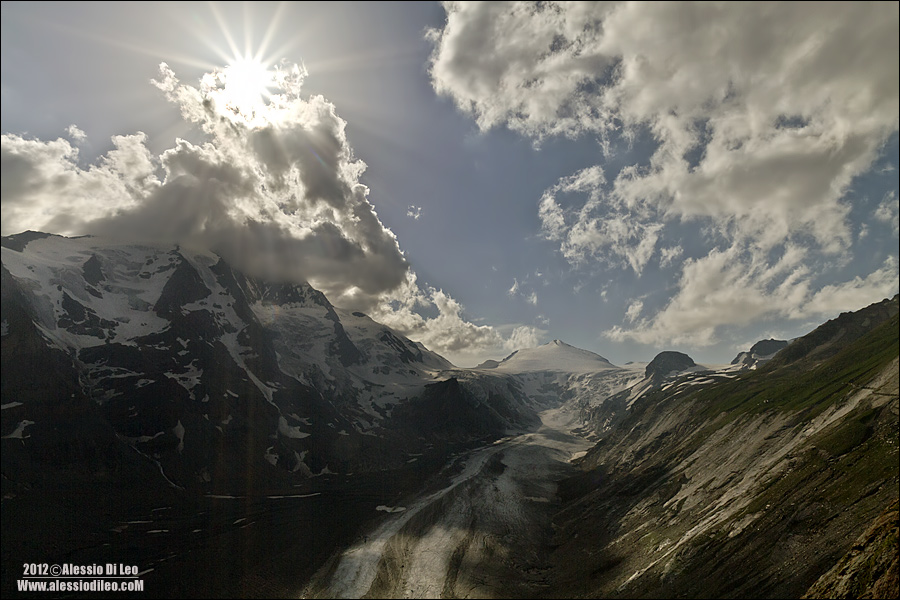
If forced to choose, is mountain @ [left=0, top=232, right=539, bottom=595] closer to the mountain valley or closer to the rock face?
the mountain valley

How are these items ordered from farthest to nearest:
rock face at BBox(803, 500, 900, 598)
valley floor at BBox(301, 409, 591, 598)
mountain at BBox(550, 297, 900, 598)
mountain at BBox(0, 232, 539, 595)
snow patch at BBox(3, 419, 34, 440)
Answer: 1. snow patch at BBox(3, 419, 34, 440)
2. mountain at BBox(0, 232, 539, 595)
3. valley floor at BBox(301, 409, 591, 598)
4. mountain at BBox(550, 297, 900, 598)
5. rock face at BBox(803, 500, 900, 598)

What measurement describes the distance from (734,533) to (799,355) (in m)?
135

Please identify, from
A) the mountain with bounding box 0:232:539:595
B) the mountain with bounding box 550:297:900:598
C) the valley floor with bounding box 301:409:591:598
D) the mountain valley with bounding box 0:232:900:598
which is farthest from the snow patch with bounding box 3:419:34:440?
the mountain with bounding box 550:297:900:598

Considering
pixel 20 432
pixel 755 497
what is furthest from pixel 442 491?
pixel 20 432

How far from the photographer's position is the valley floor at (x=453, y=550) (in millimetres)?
65312

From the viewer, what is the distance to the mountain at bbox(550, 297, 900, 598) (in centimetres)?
4184

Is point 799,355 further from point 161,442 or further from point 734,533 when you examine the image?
point 161,442

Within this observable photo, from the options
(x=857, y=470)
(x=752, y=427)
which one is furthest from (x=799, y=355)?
(x=857, y=470)

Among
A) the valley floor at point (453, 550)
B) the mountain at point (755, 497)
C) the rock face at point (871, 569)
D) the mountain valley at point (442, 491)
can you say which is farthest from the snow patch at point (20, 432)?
the rock face at point (871, 569)

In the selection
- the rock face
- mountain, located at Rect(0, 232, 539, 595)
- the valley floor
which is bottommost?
the valley floor

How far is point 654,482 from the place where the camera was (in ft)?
301

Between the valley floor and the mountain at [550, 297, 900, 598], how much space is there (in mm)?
6252

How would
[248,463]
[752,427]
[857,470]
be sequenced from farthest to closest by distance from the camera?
[248,463], [752,427], [857,470]

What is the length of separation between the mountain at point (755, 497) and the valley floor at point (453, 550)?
20.5 feet
